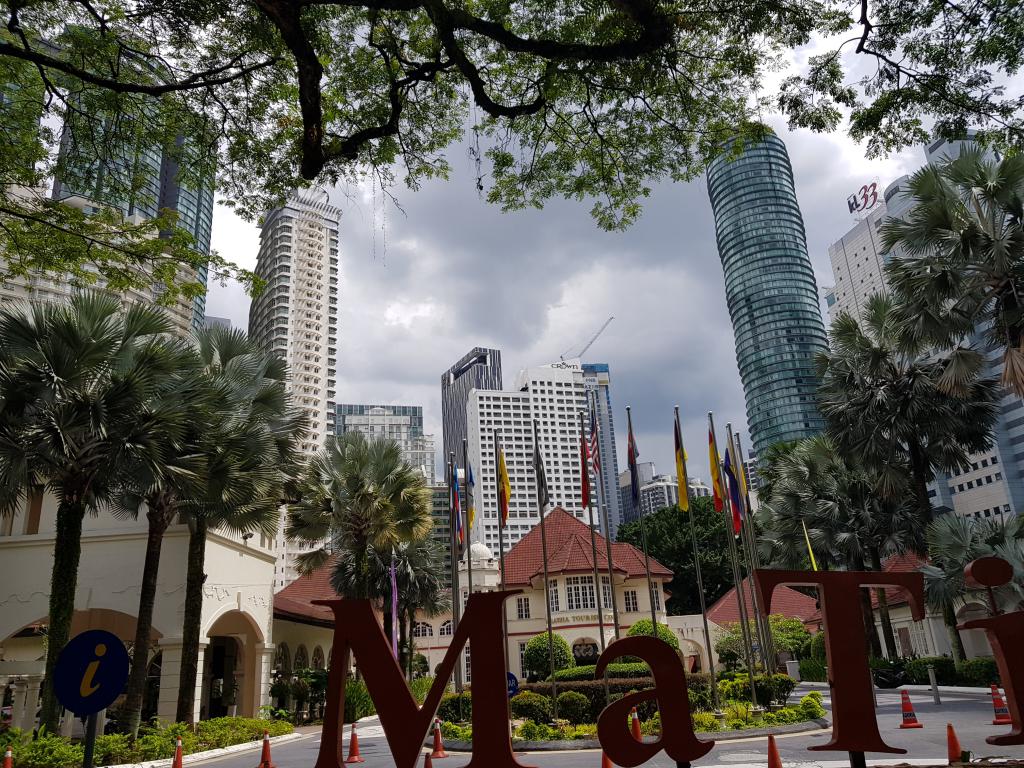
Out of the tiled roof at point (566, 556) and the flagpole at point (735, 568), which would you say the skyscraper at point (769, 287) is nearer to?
the tiled roof at point (566, 556)

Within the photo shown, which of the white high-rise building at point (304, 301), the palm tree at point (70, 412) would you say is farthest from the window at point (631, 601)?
the white high-rise building at point (304, 301)

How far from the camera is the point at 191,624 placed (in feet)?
62.7

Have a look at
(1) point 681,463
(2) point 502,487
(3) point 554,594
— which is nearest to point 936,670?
(3) point 554,594

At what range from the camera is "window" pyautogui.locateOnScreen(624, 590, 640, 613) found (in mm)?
35625

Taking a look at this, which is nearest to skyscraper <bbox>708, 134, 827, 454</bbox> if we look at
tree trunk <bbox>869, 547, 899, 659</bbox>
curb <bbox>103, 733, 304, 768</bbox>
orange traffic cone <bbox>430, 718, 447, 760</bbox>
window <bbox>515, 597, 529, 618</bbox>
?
tree trunk <bbox>869, 547, 899, 659</bbox>

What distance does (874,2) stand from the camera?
31.2ft

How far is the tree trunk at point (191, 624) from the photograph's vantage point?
18875 millimetres

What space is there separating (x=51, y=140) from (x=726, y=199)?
167 metres

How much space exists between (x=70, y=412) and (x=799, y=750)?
15652 millimetres

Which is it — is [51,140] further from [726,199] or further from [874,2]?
[726,199]

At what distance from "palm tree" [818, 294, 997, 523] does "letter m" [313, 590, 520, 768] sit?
20578mm

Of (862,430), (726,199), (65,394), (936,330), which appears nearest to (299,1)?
(65,394)

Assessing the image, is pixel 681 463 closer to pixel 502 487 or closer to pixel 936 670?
pixel 502 487

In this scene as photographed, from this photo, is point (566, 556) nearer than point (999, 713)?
No
